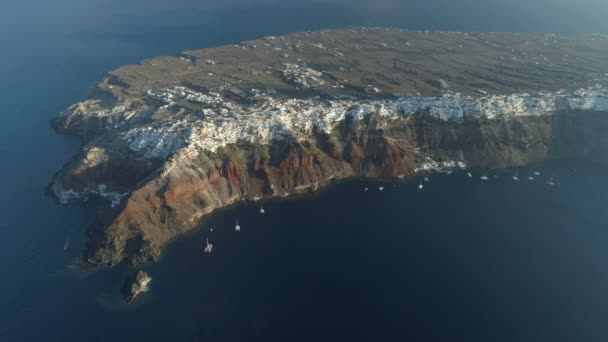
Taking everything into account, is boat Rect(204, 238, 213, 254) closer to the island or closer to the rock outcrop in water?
the island

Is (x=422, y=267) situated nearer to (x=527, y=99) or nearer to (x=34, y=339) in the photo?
(x=34, y=339)

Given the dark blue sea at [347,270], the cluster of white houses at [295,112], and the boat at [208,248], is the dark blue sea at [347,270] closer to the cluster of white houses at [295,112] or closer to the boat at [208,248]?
the boat at [208,248]

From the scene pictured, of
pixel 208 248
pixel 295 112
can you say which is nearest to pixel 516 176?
pixel 295 112

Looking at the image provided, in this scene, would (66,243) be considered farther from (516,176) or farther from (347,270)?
(516,176)

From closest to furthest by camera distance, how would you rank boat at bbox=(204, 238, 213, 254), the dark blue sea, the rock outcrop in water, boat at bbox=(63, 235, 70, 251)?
the dark blue sea < the rock outcrop in water < boat at bbox=(63, 235, 70, 251) < boat at bbox=(204, 238, 213, 254)

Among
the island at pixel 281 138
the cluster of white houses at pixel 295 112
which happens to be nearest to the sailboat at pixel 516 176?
the island at pixel 281 138

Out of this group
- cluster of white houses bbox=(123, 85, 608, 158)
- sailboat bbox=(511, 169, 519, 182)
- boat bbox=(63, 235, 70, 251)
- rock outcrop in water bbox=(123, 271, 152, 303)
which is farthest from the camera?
sailboat bbox=(511, 169, 519, 182)

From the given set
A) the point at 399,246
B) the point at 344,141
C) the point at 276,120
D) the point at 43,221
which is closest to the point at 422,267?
the point at 399,246

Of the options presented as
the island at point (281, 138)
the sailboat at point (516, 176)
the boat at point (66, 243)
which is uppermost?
the island at point (281, 138)

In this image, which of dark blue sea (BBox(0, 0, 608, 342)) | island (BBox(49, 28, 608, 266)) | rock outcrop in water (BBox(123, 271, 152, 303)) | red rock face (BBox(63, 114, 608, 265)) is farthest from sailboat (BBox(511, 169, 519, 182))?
rock outcrop in water (BBox(123, 271, 152, 303))
